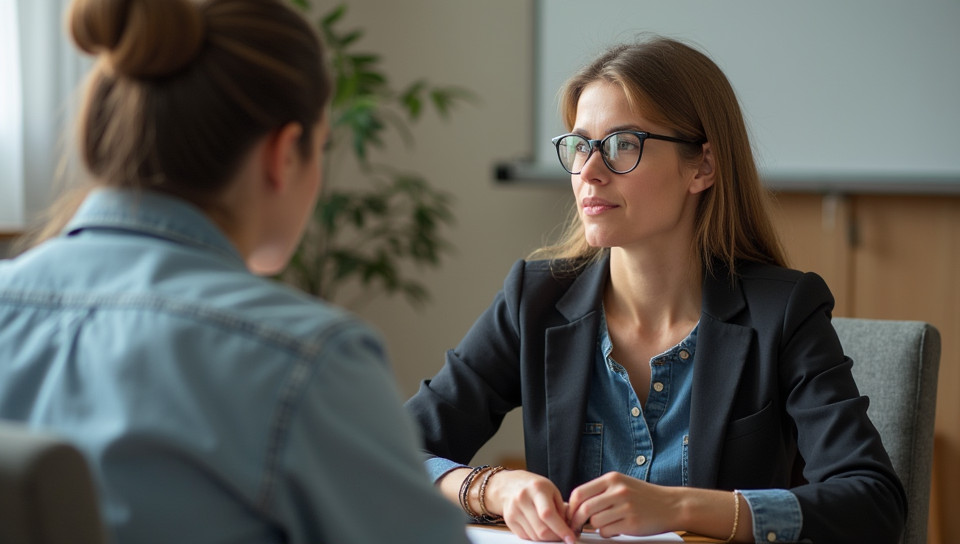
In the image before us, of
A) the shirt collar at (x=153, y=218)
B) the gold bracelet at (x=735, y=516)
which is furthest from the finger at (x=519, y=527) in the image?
the shirt collar at (x=153, y=218)

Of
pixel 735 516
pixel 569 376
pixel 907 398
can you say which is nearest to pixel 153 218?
pixel 735 516

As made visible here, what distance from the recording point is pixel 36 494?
59cm

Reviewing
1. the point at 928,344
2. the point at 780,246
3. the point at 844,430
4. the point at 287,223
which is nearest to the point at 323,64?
the point at 287,223

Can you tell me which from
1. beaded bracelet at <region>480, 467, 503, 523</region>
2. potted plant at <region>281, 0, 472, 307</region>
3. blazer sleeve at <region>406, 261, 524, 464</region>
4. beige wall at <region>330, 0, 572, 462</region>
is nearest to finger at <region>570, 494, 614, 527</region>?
beaded bracelet at <region>480, 467, 503, 523</region>

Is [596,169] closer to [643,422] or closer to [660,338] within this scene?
[660,338]

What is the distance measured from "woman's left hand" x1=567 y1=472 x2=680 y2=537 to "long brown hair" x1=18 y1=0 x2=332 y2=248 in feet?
2.03

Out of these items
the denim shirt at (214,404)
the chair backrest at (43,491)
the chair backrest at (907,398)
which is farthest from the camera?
the chair backrest at (907,398)

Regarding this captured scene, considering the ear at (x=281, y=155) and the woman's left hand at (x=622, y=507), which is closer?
the ear at (x=281, y=155)

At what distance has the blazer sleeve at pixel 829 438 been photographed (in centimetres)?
129

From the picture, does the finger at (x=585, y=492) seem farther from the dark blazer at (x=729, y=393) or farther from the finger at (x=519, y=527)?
the dark blazer at (x=729, y=393)

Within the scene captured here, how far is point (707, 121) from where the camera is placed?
161 centimetres

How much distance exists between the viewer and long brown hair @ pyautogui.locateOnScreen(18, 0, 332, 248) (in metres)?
0.80

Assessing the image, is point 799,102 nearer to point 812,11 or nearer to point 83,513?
point 812,11

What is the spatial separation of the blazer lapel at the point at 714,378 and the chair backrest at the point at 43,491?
105 centimetres
